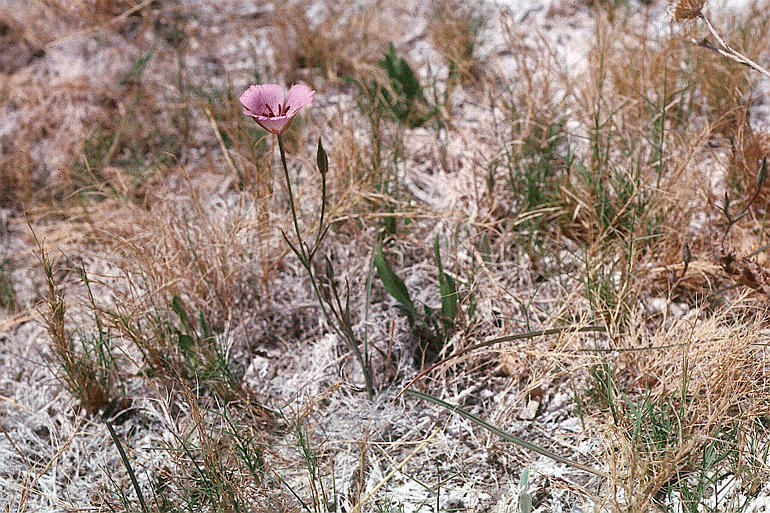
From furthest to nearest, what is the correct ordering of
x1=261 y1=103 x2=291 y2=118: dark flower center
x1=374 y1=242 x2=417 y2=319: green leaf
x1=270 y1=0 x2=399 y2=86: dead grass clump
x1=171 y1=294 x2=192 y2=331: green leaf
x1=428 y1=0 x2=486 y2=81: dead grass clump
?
x1=270 y1=0 x2=399 y2=86: dead grass clump, x1=428 y1=0 x2=486 y2=81: dead grass clump, x1=171 y1=294 x2=192 y2=331: green leaf, x1=374 y1=242 x2=417 y2=319: green leaf, x1=261 y1=103 x2=291 y2=118: dark flower center

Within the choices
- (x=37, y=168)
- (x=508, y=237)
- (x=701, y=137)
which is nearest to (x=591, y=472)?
(x=508, y=237)

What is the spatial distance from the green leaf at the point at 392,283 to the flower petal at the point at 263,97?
399 millimetres

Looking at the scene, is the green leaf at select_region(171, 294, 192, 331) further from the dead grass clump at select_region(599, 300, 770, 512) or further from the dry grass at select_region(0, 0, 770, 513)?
the dead grass clump at select_region(599, 300, 770, 512)

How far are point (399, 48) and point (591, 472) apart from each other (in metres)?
1.76

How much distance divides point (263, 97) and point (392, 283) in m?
0.49

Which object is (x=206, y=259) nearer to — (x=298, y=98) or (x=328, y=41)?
(x=298, y=98)

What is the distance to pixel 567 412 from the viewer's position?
1.50 m

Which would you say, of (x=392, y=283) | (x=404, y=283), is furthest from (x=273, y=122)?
(x=404, y=283)

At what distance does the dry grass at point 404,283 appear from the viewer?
1.37 metres

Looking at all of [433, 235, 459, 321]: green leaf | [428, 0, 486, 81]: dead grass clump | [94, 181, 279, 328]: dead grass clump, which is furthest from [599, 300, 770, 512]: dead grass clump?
[428, 0, 486, 81]: dead grass clump

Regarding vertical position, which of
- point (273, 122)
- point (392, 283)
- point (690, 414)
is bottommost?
point (690, 414)

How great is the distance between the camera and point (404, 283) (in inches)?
66.0

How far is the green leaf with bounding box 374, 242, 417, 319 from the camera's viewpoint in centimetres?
151

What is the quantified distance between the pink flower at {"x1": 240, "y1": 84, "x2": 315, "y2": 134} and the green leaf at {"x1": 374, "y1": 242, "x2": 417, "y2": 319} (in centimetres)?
39
